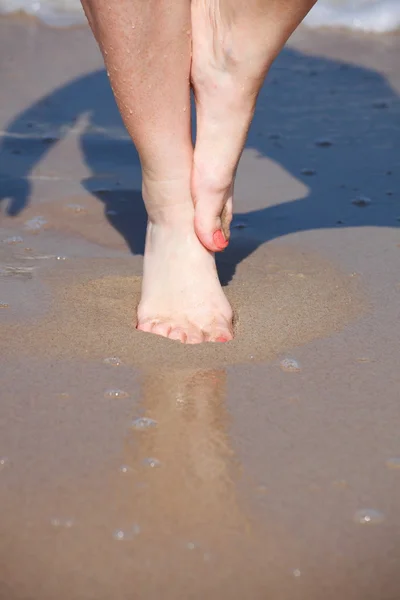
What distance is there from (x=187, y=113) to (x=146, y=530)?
969 millimetres

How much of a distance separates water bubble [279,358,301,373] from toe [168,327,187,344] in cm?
22

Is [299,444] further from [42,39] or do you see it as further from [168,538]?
[42,39]

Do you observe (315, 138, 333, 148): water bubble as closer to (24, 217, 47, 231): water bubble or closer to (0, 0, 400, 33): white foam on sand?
(24, 217, 47, 231): water bubble

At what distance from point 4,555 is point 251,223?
1461 mm

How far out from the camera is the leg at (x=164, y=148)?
67.6 inches

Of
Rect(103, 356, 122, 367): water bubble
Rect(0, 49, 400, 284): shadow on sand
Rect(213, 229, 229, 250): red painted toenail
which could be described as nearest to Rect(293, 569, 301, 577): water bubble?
Rect(103, 356, 122, 367): water bubble

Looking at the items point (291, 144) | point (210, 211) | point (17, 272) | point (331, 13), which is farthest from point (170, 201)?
point (331, 13)

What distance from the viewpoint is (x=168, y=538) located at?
44.7 inches

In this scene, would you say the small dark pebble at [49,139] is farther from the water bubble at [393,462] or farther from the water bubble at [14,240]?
the water bubble at [393,462]

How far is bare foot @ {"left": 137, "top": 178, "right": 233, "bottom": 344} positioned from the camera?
5.89ft

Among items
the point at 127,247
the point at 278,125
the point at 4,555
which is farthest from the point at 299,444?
the point at 278,125

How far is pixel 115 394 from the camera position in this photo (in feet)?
4.88

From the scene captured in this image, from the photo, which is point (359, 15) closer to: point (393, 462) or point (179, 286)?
point (179, 286)

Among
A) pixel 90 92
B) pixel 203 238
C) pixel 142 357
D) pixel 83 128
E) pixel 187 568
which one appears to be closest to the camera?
pixel 187 568
